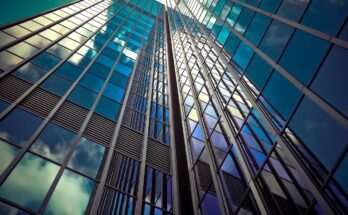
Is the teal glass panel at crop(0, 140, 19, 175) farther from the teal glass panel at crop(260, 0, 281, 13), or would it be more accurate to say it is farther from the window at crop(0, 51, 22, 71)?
the teal glass panel at crop(260, 0, 281, 13)

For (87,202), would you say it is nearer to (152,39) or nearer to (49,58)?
(49,58)

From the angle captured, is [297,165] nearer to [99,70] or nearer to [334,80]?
[334,80]

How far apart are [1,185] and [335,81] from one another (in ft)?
38.8

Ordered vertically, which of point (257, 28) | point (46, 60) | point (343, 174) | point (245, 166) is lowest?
point (46, 60)

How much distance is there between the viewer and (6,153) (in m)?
11.8

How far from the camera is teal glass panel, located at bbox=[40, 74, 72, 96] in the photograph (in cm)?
1736

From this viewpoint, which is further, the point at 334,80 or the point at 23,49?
the point at 23,49

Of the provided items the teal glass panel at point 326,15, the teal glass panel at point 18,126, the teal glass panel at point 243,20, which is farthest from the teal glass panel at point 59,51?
the teal glass panel at point 326,15

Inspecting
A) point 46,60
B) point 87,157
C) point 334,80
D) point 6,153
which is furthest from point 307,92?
point 46,60

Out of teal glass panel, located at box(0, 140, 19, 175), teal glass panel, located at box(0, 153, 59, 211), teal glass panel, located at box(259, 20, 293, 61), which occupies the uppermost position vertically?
teal glass panel, located at box(259, 20, 293, 61)

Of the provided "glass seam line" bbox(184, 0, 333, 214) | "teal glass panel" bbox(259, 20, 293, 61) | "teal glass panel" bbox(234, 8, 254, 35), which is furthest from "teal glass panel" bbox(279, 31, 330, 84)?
"teal glass panel" bbox(234, 8, 254, 35)

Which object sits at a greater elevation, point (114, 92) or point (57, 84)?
point (114, 92)

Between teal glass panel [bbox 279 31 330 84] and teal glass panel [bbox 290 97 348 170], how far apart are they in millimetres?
1153

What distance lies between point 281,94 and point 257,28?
588 centimetres
